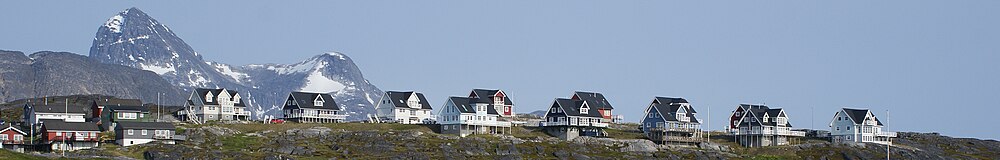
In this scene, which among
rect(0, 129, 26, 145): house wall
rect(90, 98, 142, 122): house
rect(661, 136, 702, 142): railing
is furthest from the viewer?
rect(661, 136, 702, 142): railing

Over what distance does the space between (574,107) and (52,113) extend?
62361mm

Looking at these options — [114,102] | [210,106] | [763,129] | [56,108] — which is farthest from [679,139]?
[56,108]

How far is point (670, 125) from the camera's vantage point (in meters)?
193

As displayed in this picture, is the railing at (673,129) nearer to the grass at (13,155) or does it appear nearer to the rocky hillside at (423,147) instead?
the rocky hillside at (423,147)

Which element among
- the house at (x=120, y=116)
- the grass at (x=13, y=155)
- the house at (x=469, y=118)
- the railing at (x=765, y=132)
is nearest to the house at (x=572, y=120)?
the house at (x=469, y=118)

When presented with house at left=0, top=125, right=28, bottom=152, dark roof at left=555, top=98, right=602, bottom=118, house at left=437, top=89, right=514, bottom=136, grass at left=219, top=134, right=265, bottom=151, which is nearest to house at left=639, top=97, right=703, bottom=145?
dark roof at left=555, top=98, right=602, bottom=118

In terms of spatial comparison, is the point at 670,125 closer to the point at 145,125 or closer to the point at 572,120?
the point at 572,120

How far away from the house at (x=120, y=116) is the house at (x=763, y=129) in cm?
7183

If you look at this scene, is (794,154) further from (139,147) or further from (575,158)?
(139,147)

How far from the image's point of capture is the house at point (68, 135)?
15712cm

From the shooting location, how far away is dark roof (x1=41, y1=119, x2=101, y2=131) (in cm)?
15912

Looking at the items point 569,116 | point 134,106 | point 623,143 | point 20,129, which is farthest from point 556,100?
point 20,129

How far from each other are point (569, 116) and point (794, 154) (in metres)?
28.0

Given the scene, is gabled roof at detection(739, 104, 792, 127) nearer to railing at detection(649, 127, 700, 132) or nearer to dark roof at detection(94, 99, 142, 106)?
railing at detection(649, 127, 700, 132)
